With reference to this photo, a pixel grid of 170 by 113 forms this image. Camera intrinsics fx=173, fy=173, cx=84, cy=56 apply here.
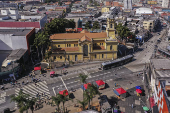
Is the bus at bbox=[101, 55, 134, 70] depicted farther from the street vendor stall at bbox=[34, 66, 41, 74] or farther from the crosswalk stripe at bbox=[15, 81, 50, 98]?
the street vendor stall at bbox=[34, 66, 41, 74]

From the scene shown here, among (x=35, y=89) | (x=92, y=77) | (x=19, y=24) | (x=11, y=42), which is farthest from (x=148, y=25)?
(x=35, y=89)

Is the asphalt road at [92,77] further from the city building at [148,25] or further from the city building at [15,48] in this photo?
the city building at [148,25]

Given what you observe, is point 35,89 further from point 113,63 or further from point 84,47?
point 113,63

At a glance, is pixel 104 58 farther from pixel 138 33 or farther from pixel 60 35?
pixel 138 33

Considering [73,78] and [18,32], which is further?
[18,32]

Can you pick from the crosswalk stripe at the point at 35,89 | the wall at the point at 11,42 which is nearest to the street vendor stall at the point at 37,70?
the crosswalk stripe at the point at 35,89

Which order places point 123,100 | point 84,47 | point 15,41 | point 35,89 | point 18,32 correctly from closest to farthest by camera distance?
point 123,100 < point 35,89 < point 84,47 < point 15,41 < point 18,32

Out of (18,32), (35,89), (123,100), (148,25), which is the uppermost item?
(18,32)

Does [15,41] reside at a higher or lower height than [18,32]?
lower

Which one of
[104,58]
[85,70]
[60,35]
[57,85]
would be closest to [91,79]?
[85,70]
